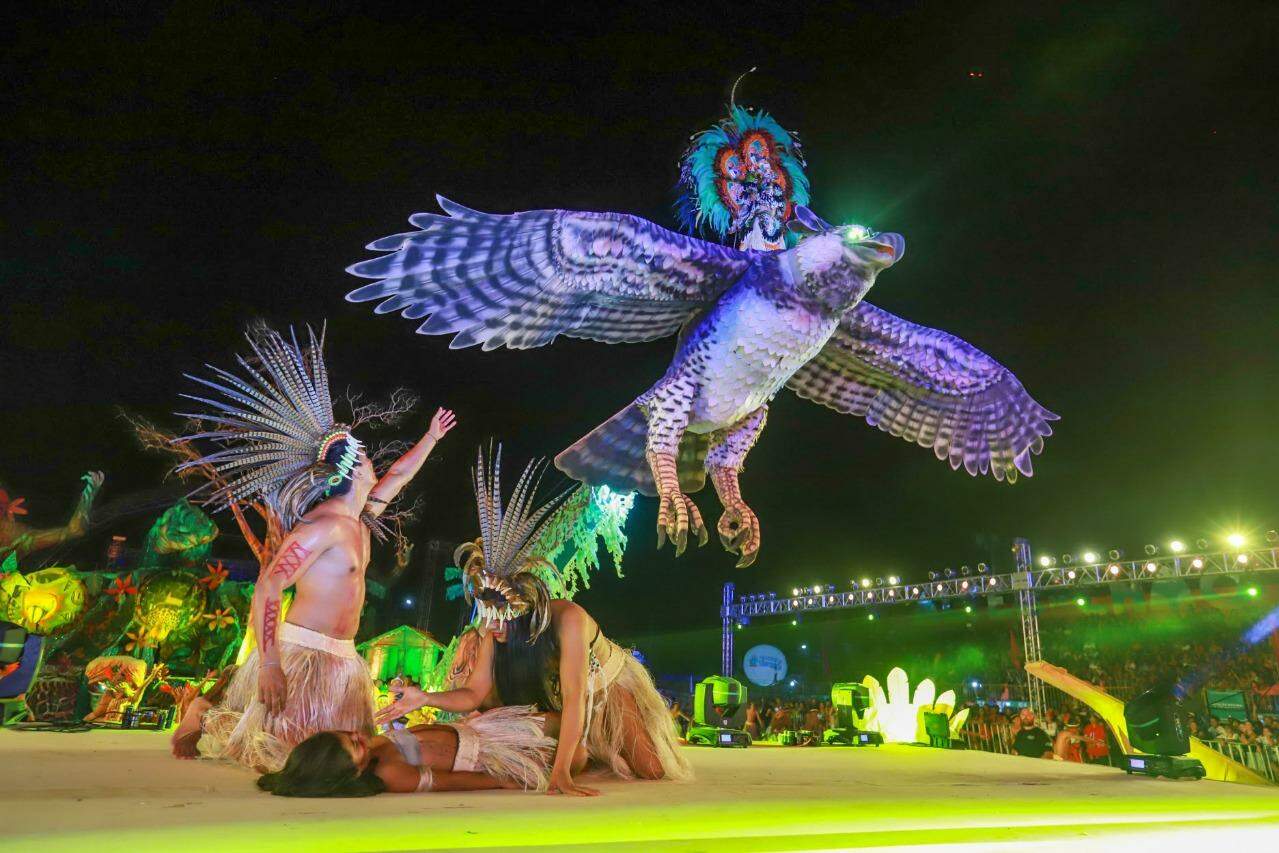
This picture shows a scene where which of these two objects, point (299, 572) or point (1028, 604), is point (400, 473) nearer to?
point (299, 572)

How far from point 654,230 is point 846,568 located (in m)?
15.8

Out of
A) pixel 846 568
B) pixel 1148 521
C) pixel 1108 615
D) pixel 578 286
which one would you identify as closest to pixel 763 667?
pixel 846 568

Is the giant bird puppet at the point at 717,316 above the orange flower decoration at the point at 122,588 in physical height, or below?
above

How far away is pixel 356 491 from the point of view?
3014mm

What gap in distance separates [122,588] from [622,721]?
12.5 m

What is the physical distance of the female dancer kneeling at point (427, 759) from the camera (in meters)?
1.95

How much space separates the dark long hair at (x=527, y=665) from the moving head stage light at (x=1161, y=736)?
3.28 m

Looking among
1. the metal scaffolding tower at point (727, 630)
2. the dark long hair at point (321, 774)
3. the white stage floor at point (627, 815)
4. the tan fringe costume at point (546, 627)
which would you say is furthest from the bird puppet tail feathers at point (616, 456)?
the metal scaffolding tower at point (727, 630)

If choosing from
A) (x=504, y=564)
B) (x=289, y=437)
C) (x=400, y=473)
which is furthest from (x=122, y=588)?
(x=504, y=564)

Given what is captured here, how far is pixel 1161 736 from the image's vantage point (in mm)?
3754

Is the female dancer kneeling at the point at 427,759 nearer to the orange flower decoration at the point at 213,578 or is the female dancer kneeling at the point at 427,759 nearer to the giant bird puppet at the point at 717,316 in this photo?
the giant bird puppet at the point at 717,316

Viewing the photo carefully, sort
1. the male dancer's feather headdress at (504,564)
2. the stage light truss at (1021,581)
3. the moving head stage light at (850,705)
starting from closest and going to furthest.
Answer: the male dancer's feather headdress at (504,564)
the moving head stage light at (850,705)
the stage light truss at (1021,581)

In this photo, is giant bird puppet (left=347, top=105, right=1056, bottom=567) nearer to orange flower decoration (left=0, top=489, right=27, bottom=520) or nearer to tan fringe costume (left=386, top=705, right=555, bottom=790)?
tan fringe costume (left=386, top=705, right=555, bottom=790)

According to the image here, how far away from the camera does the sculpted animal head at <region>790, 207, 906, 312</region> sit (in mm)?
3678
